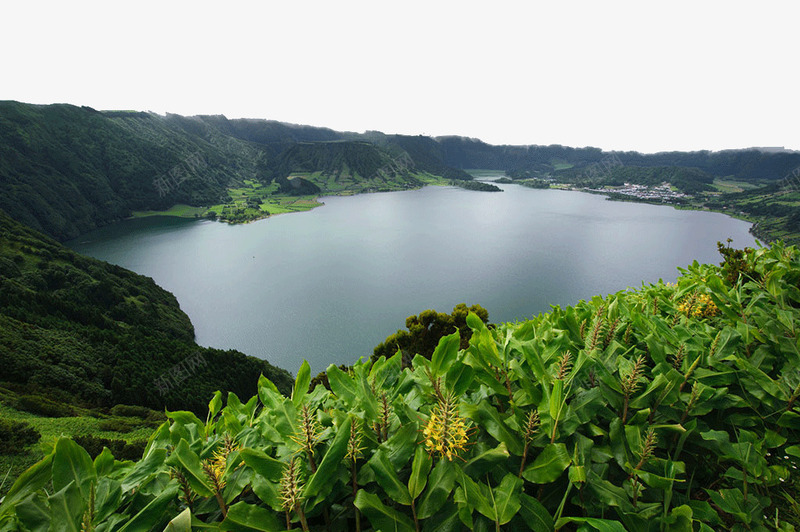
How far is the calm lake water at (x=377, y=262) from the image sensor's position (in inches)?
1746

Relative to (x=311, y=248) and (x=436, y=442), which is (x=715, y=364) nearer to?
(x=436, y=442)

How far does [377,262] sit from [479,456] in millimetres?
65926

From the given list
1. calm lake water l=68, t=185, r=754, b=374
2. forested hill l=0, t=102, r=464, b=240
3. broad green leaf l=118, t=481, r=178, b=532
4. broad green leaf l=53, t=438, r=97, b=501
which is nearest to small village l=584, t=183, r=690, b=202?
calm lake water l=68, t=185, r=754, b=374

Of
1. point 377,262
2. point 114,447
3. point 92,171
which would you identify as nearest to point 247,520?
point 114,447

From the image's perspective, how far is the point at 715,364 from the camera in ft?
5.31

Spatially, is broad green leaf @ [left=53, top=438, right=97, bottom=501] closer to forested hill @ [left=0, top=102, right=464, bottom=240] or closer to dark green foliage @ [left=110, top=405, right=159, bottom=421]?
dark green foliage @ [left=110, top=405, right=159, bottom=421]

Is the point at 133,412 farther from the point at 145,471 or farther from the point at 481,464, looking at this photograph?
the point at 481,464

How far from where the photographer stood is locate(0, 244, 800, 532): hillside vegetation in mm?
1004

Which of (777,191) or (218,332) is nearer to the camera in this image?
(218,332)

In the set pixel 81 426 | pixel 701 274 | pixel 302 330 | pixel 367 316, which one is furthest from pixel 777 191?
pixel 81 426

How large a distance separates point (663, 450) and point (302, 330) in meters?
44.5

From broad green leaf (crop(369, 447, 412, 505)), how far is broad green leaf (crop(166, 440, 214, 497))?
52cm

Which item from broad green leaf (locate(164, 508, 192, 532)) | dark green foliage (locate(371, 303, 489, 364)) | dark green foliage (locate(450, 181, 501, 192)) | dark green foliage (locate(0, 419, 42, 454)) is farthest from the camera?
dark green foliage (locate(450, 181, 501, 192))

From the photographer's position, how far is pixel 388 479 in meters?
1.03
